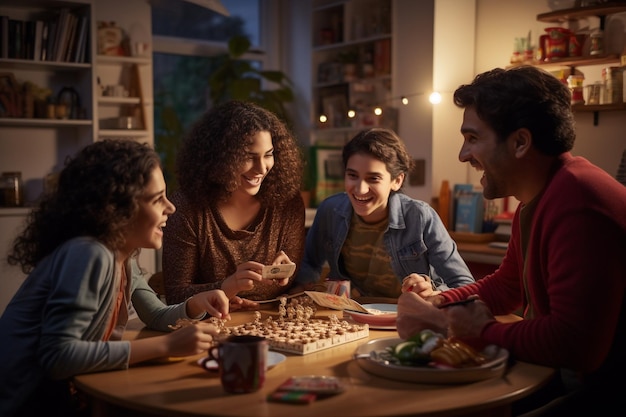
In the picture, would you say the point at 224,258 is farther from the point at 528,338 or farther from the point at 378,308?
the point at 528,338

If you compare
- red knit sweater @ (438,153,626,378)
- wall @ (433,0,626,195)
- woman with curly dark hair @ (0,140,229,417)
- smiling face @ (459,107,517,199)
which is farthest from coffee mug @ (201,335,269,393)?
wall @ (433,0,626,195)

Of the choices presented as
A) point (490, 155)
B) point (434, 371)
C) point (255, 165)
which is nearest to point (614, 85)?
point (255, 165)

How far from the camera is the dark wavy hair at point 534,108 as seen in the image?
6.03ft

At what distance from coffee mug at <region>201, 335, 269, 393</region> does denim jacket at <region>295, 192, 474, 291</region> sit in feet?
3.80

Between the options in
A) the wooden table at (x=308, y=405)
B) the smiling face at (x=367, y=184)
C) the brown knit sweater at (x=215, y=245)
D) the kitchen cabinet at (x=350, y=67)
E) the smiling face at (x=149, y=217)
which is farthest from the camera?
the kitchen cabinet at (x=350, y=67)

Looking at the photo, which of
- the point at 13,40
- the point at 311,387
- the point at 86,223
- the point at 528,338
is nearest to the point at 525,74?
the point at 528,338

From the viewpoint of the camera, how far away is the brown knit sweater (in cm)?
249

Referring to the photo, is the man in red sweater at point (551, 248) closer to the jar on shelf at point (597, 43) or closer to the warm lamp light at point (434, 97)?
the jar on shelf at point (597, 43)

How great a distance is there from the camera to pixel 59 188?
174 cm

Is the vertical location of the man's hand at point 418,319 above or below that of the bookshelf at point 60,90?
below

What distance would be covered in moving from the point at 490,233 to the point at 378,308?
248cm

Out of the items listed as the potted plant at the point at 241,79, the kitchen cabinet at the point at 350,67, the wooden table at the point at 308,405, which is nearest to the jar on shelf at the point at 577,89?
the kitchen cabinet at the point at 350,67

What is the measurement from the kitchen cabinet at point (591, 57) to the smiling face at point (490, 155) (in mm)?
2472

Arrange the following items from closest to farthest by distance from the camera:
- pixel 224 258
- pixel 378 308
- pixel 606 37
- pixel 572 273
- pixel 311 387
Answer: pixel 311 387
pixel 572 273
pixel 378 308
pixel 224 258
pixel 606 37
